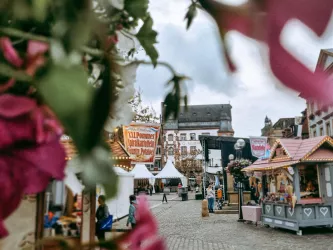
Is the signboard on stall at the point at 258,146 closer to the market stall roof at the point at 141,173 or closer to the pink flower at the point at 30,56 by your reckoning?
the market stall roof at the point at 141,173

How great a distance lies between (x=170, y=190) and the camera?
39.4 meters

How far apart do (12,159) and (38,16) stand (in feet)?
0.56

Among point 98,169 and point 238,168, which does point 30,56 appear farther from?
point 238,168

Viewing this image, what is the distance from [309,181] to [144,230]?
36.7 feet

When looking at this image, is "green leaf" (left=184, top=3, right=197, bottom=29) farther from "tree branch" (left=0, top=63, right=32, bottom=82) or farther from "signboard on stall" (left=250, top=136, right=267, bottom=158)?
"signboard on stall" (left=250, top=136, right=267, bottom=158)

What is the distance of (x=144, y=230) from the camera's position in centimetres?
32

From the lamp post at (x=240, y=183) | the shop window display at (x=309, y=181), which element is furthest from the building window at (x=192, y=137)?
the shop window display at (x=309, y=181)

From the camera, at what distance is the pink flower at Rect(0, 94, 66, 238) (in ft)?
1.08

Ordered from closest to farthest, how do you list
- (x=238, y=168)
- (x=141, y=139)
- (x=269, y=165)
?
(x=141, y=139) < (x=269, y=165) < (x=238, y=168)

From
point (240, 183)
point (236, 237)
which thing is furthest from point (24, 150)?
point (240, 183)

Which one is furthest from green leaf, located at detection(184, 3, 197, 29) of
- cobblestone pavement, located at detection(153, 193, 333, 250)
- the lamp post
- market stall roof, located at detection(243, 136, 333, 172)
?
the lamp post

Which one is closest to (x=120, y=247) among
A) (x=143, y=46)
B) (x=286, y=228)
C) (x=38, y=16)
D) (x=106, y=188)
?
(x=106, y=188)

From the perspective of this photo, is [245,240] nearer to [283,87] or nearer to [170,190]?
[283,87]

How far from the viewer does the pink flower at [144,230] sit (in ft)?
1.06
